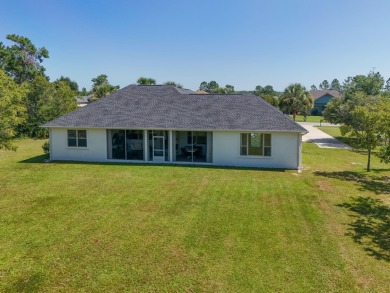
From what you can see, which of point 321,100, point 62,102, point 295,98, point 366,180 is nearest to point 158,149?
point 366,180

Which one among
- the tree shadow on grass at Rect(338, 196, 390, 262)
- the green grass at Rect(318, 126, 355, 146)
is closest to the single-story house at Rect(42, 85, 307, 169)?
the tree shadow on grass at Rect(338, 196, 390, 262)

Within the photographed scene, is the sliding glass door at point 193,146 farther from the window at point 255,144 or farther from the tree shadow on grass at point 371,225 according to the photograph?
the tree shadow on grass at point 371,225

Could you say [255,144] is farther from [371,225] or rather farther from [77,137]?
[77,137]

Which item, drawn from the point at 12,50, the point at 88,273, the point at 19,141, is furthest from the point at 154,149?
the point at 12,50

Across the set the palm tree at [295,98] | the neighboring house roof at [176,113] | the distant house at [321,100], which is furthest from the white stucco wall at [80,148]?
the distant house at [321,100]

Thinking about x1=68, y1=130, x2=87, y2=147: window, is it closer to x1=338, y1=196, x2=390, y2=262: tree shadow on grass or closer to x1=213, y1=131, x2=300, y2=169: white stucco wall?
x1=213, y1=131, x2=300, y2=169: white stucco wall

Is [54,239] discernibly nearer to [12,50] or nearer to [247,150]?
[247,150]
